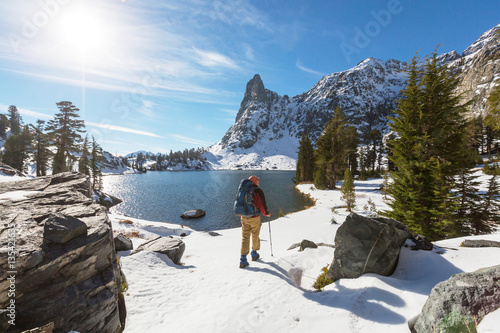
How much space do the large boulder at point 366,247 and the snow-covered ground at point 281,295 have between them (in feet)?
1.00

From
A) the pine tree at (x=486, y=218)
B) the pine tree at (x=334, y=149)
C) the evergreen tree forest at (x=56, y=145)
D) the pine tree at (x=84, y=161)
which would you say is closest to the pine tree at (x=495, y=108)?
the pine tree at (x=486, y=218)

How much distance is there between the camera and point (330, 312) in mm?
4125

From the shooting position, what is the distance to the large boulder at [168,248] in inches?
296

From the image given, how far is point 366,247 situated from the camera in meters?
5.61

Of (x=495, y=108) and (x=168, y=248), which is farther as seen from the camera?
(x=495, y=108)

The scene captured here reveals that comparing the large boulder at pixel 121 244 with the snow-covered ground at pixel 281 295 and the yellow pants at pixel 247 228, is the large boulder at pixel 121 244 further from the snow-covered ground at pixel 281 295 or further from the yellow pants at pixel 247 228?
the yellow pants at pixel 247 228

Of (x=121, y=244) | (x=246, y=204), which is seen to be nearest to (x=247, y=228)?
(x=246, y=204)

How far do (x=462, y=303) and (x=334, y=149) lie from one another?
36.1 meters

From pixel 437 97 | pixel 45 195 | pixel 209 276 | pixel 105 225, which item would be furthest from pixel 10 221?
pixel 437 97

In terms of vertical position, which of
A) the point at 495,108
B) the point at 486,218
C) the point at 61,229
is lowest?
the point at 486,218

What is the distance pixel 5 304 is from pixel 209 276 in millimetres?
4342

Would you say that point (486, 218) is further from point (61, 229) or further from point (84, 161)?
point (84, 161)

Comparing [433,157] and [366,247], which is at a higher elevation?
[433,157]

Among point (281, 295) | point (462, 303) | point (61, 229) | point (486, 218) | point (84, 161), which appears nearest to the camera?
point (462, 303)
